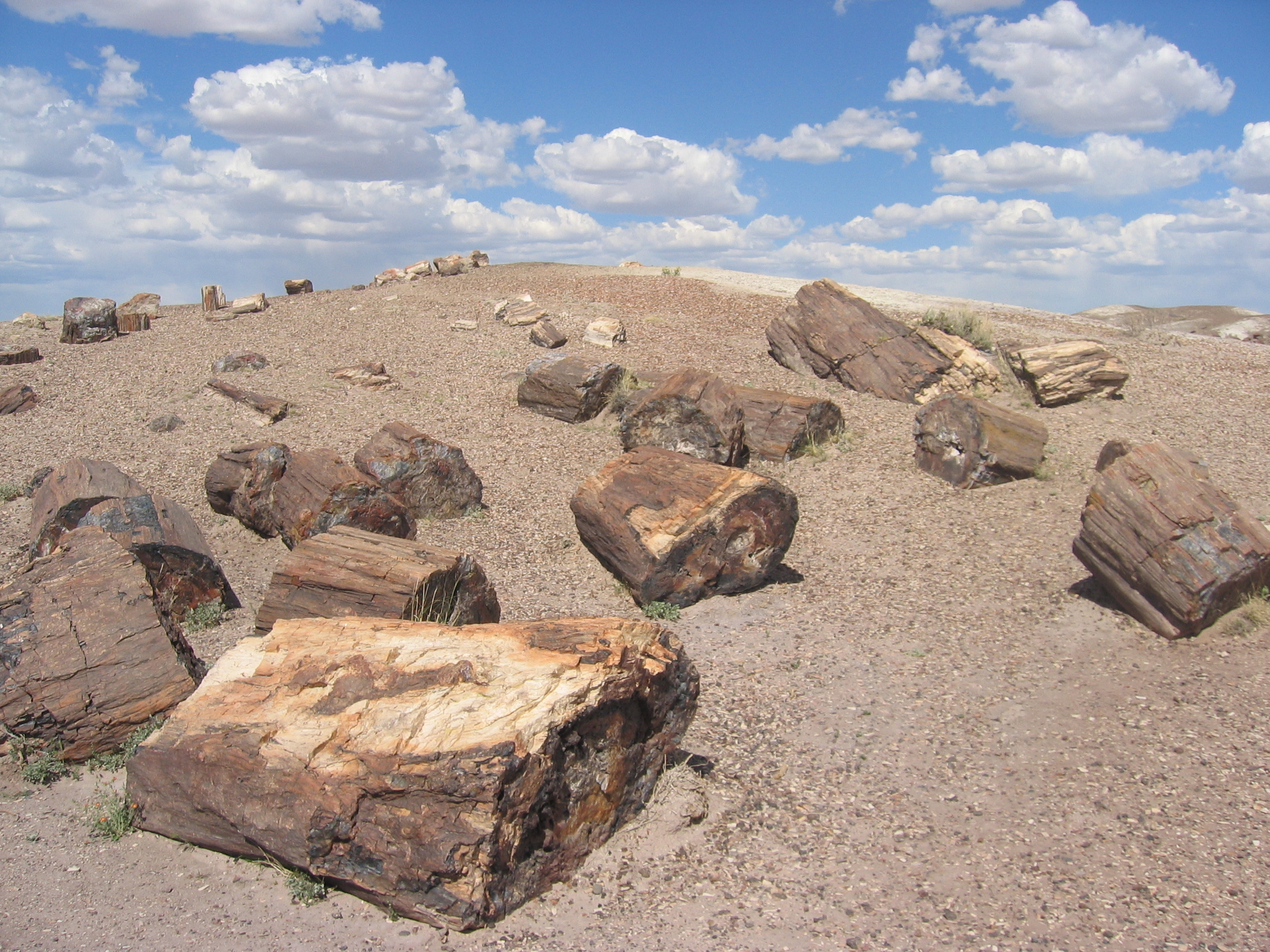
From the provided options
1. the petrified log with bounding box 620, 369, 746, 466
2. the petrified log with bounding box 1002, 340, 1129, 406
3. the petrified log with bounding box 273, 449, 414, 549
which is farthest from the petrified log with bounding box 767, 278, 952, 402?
the petrified log with bounding box 273, 449, 414, 549

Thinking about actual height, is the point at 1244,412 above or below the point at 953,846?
above

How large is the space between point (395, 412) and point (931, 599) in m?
9.04

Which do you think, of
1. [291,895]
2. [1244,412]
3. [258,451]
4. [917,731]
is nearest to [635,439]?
[258,451]

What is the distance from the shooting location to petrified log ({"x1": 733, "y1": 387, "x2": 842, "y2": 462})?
11797 millimetres

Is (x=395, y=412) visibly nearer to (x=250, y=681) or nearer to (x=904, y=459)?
(x=904, y=459)

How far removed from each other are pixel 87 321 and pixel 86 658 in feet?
50.1

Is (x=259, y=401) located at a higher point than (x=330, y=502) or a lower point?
higher

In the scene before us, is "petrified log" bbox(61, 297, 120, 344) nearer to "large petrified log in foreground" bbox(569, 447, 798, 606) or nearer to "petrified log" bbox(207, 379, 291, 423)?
"petrified log" bbox(207, 379, 291, 423)

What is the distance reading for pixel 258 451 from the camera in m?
9.80

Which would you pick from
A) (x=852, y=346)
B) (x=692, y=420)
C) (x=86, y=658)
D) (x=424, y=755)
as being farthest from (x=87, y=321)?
(x=424, y=755)

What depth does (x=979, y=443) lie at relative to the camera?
10.5m

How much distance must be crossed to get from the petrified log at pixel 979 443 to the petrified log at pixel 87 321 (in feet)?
56.2

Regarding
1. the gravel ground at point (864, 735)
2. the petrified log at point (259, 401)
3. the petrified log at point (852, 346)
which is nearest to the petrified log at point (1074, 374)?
the gravel ground at point (864, 735)

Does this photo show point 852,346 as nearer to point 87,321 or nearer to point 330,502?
point 330,502
